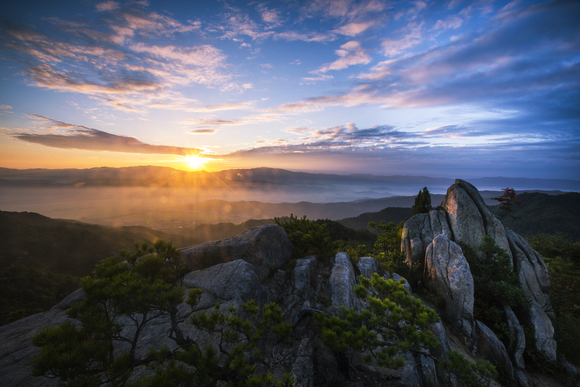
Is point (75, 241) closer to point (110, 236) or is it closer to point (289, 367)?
point (110, 236)

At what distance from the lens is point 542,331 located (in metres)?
13.3

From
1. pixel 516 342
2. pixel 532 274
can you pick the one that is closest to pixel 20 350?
pixel 516 342

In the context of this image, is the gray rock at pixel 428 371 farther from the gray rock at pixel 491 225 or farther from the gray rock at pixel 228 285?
the gray rock at pixel 491 225

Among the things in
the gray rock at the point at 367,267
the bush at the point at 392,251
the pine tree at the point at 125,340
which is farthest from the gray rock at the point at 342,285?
the pine tree at the point at 125,340

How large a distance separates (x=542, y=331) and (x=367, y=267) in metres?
10.8

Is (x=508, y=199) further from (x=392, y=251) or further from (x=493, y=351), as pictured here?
(x=493, y=351)

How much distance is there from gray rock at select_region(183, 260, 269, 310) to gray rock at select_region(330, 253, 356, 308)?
3983 mm

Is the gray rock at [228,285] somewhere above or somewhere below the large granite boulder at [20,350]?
above

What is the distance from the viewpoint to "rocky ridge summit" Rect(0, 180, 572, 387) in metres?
6.79

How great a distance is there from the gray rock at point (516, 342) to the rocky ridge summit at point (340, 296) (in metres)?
0.05

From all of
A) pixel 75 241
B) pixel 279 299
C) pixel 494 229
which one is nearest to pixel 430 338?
pixel 279 299

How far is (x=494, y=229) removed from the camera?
17078 millimetres

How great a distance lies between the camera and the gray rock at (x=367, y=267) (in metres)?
15.1

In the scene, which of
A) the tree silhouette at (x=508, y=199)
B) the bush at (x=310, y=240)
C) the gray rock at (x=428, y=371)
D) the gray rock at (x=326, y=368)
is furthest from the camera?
the tree silhouette at (x=508, y=199)
